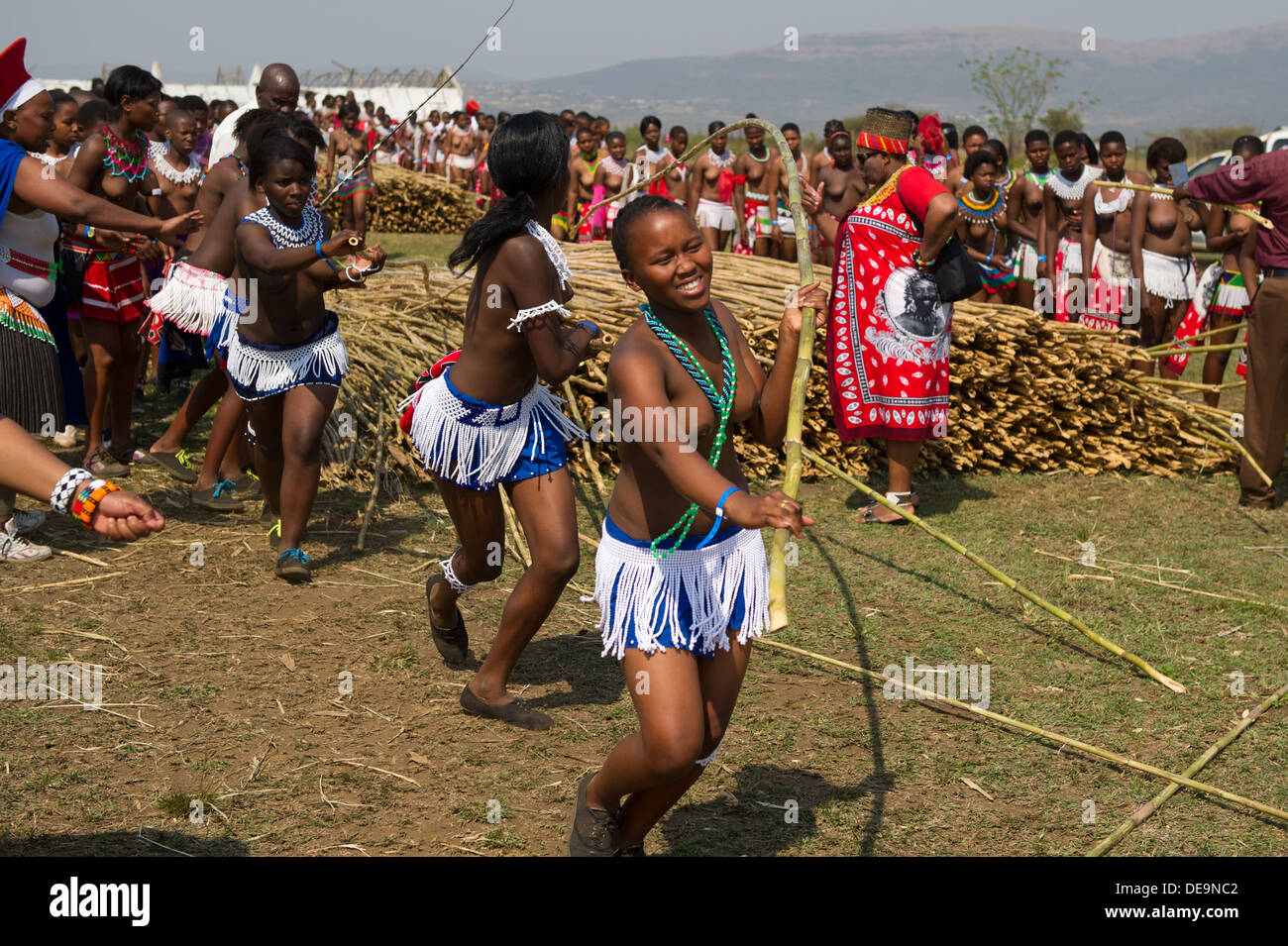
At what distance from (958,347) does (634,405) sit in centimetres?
493

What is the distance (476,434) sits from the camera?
4141mm

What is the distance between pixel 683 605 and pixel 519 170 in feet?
5.35

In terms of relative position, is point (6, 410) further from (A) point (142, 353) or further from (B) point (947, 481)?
(B) point (947, 481)

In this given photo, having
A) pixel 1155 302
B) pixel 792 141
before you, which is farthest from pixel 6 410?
pixel 792 141

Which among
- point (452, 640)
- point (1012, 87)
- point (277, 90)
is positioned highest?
point (1012, 87)

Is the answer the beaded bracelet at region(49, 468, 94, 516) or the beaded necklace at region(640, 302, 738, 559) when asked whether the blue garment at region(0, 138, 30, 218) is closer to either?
the beaded bracelet at region(49, 468, 94, 516)

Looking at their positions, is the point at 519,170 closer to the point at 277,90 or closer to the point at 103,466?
the point at 277,90

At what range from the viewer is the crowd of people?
3.03 metres

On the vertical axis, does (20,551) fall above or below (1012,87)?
below

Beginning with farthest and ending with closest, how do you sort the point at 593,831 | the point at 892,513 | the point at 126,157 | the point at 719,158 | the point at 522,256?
the point at 719,158 < the point at 126,157 < the point at 892,513 < the point at 522,256 < the point at 593,831

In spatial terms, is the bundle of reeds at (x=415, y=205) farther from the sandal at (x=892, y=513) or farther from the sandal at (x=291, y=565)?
the sandal at (x=291, y=565)

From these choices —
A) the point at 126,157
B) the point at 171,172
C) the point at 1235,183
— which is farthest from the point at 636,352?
the point at 171,172

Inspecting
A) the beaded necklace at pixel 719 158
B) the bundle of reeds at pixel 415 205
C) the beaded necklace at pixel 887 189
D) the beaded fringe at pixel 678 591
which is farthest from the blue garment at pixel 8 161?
the bundle of reeds at pixel 415 205

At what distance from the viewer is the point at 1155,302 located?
372 inches
